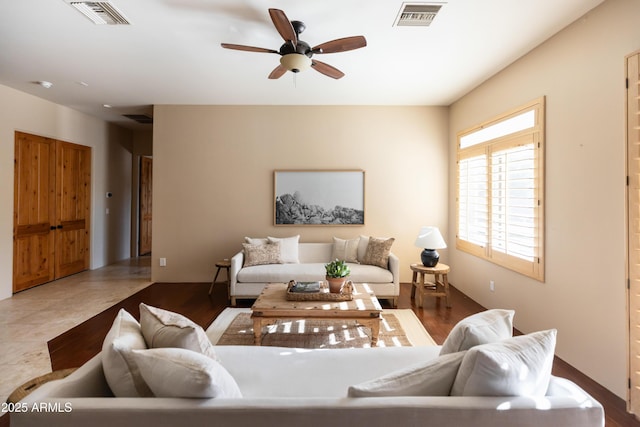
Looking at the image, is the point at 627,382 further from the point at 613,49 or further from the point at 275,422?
the point at 275,422

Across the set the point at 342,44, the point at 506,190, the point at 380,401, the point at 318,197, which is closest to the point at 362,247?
the point at 318,197

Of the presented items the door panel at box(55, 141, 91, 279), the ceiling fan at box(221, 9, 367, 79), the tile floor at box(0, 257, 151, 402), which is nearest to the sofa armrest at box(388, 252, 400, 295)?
the ceiling fan at box(221, 9, 367, 79)

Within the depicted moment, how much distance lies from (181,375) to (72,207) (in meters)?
6.10

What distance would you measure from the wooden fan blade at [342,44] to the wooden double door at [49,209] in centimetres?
480

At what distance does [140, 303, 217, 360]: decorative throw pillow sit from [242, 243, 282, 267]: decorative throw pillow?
2.94 m

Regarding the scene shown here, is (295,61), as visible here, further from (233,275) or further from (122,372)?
(233,275)

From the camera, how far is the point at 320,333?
3354 mm

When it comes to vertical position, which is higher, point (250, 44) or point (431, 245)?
point (250, 44)

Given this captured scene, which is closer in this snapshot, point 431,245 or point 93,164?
point 431,245

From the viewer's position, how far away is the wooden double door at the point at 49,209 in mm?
4801

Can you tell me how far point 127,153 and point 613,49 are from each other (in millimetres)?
8131

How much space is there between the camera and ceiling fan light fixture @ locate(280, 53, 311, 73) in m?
2.81

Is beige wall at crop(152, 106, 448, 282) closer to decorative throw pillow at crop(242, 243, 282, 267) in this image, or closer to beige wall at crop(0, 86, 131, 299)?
decorative throw pillow at crop(242, 243, 282, 267)

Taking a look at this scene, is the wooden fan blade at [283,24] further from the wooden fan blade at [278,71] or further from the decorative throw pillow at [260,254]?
the decorative throw pillow at [260,254]
